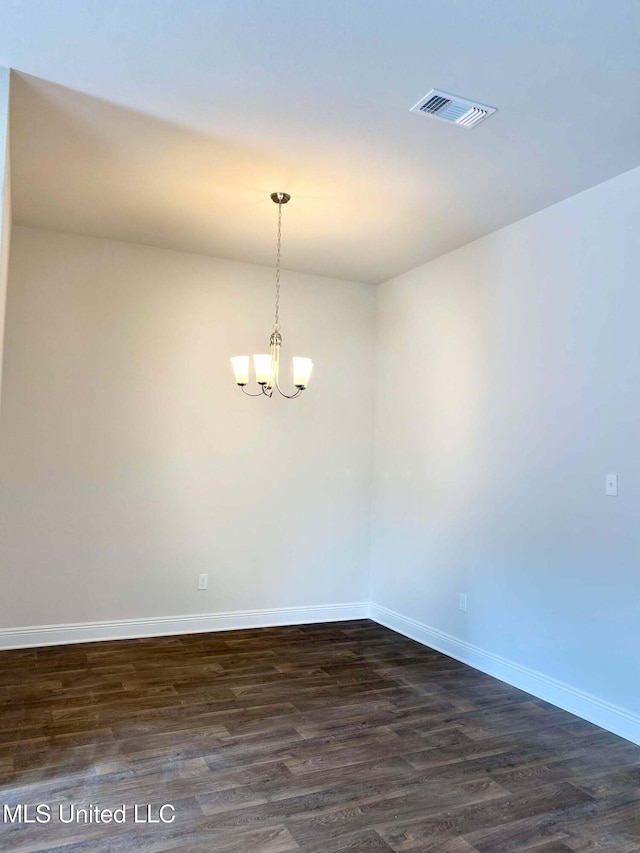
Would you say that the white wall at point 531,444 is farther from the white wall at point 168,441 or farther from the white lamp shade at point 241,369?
the white lamp shade at point 241,369

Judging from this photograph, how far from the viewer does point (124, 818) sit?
2.12m

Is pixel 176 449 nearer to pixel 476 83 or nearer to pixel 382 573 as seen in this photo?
pixel 382 573

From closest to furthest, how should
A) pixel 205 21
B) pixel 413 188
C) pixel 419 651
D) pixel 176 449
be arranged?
pixel 205 21
pixel 413 188
pixel 419 651
pixel 176 449

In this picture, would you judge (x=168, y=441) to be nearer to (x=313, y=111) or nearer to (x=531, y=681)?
(x=313, y=111)

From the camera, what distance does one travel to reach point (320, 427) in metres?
5.01

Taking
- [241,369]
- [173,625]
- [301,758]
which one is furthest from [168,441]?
[301,758]

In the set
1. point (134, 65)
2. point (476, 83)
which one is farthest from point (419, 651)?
point (134, 65)

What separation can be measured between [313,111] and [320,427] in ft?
9.02

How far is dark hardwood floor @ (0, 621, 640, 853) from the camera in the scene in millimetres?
2072

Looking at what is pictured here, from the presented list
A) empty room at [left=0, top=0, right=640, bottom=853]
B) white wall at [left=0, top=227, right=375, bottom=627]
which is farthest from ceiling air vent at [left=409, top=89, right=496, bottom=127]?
white wall at [left=0, top=227, right=375, bottom=627]

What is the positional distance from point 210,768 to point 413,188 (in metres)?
2.99

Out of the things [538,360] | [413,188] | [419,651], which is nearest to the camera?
[413,188]

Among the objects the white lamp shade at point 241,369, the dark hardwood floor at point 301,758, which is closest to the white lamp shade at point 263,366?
the white lamp shade at point 241,369

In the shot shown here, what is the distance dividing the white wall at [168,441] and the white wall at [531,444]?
0.59 meters
